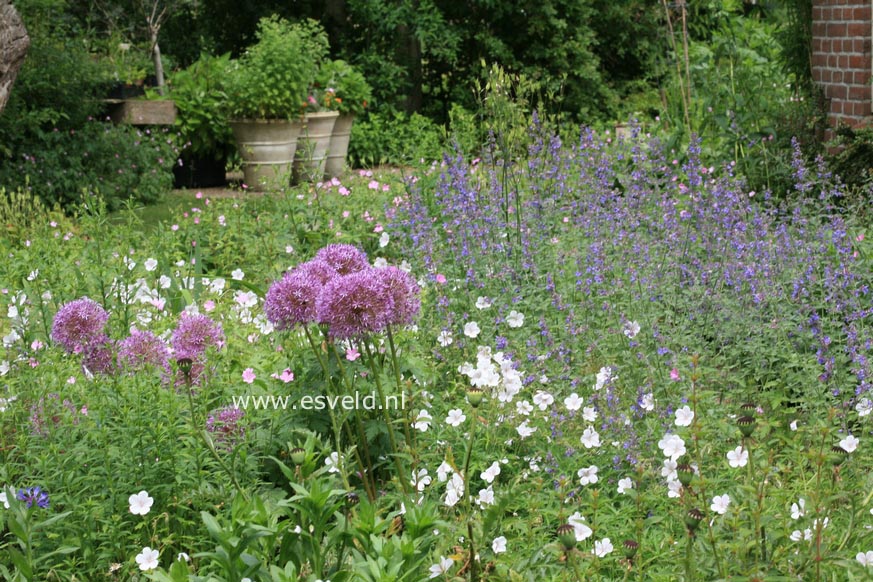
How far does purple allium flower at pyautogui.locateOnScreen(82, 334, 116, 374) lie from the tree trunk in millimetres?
4621

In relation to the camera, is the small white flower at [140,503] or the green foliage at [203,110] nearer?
the small white flower at [140,503]

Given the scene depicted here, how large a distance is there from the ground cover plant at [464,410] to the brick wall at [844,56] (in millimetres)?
2395

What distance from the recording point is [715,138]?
7.78 m

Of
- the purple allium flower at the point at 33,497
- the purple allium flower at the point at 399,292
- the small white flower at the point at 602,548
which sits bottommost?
the small white flower at the point at 602,548

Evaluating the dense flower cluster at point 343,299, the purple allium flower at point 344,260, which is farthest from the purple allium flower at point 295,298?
the purple allium flower at point 344,260

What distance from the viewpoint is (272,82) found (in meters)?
9.37

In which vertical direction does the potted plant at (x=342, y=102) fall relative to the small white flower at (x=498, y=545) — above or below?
below

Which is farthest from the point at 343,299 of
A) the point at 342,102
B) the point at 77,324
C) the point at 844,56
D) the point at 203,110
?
the point at 342,102

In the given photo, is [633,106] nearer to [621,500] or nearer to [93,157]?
[93,157]

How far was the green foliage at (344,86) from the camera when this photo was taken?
10.3m

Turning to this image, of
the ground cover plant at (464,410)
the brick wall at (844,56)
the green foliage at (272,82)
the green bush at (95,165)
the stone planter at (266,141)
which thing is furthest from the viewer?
the stone planter at (266,141)

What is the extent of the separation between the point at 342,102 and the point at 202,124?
1.51 metres

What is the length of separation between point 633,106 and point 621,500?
34.4 feet

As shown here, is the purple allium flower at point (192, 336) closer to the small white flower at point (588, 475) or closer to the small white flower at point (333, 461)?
the small white flower at point (333, 461)
